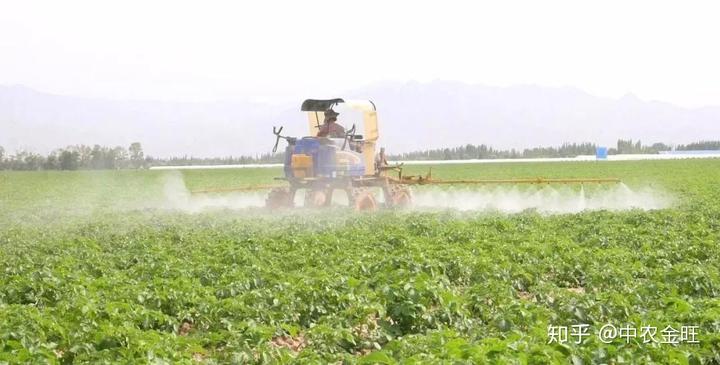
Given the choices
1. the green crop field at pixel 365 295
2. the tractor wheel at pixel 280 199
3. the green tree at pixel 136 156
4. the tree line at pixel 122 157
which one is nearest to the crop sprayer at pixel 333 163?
the tractor wheel at pixel 280 199

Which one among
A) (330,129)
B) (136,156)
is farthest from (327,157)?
(136,156)

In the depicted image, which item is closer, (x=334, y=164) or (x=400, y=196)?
(x=334, y=164)

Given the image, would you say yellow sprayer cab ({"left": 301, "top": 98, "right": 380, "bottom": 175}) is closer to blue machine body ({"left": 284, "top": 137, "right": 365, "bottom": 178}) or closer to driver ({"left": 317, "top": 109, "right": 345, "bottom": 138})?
driver ({"left": 317, "top": 109, "right": 345, "bottom": 138})

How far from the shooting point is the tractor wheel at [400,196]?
24.4 m

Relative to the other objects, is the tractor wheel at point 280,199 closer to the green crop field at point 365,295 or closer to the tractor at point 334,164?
the tractor at point 334,164

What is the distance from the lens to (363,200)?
2212 cm

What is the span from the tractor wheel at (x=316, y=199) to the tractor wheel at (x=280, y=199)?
2.13 ft

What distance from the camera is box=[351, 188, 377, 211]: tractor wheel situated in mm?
21880

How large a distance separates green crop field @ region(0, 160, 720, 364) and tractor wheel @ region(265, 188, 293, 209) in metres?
5.58

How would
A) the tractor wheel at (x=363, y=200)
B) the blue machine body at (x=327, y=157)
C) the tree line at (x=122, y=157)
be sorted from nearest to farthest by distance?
the blue machine body at (x=327, y=157) → the tractor wheel at (x=363, y=200) → the tree line at (x=122, y=157)

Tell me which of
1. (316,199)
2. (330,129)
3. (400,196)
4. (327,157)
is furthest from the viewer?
(400,196)

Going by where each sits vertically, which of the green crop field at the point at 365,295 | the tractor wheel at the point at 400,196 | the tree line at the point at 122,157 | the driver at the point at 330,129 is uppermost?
the driver at the point at 330,129

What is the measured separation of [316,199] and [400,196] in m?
3.50

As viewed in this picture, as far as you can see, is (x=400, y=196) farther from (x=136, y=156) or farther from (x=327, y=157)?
(x=136, y=156)
